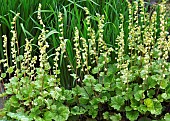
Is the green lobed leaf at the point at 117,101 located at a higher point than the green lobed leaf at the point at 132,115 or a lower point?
higher

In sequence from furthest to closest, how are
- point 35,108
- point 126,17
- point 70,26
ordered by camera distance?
point 126,17 → point 70,26 → point 35,108

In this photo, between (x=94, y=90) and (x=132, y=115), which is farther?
(x=94, y=90)

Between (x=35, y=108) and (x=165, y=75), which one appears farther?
(x=165, y=75)

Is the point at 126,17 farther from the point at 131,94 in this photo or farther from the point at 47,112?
the point at 47,112

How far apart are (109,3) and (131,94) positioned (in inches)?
43.7

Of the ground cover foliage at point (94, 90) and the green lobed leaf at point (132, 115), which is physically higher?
the ground cover foliage at point (94, 90)

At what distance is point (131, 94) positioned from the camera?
292cm

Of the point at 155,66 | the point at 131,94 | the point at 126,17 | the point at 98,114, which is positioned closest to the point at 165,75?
the point at 155,66

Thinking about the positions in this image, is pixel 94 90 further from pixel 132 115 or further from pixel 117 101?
pixel 132 115

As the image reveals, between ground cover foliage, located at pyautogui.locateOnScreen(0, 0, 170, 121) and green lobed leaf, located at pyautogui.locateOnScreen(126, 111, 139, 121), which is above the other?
ground cover foliage, located at pyautogui.locateOnScreen(0, 0, 170, 121)

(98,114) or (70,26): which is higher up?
(70,26)

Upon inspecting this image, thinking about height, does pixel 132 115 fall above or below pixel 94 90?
below

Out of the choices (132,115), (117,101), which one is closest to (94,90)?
(117,101)

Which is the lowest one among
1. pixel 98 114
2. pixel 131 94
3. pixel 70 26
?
pixel 98 114
